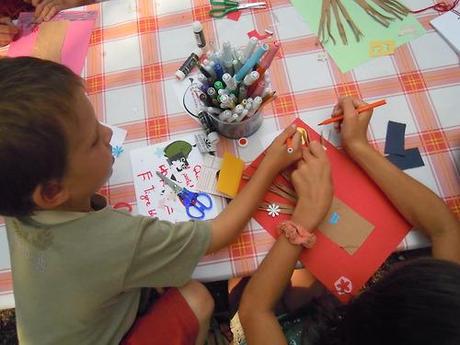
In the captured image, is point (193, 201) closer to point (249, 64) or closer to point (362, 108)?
point (249, 64)

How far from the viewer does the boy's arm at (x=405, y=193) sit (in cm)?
79

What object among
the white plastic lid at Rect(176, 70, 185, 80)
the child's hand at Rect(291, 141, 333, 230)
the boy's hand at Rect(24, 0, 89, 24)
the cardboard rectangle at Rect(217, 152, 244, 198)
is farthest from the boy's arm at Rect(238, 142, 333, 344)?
the boy's hand at Rect(24, 0, 89, 24)

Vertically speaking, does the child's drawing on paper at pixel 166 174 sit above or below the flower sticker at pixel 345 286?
above

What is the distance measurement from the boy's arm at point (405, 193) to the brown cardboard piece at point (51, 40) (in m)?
Answer: 0.73

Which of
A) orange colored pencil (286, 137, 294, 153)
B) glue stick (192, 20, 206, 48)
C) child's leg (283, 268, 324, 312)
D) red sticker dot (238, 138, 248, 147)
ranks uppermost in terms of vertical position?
glue stick (192, 20, 206, 48)

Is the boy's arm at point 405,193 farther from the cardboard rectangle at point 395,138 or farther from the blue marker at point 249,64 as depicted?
the blue marker at point 249,64

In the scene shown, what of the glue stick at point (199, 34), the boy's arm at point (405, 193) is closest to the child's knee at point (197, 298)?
the boy's arm at point (405, 193)

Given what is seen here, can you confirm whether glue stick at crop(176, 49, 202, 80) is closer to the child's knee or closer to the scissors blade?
the scissors blade

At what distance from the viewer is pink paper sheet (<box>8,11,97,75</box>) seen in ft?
3.44

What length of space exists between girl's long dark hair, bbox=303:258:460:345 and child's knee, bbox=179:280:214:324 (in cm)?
28

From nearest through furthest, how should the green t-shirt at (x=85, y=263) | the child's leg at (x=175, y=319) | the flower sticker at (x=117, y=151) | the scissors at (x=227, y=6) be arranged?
the green t-shirt at (x=85, y=263), the child's leg at (x=175, y=319), the flower sticker at (x=117, y=151), the scissors at (x=227, y=6)

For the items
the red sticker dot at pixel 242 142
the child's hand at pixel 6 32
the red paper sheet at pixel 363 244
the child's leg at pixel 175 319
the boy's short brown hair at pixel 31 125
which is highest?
the child's hand at pixel 6 32

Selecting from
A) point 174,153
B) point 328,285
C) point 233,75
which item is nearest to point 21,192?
point 174,153

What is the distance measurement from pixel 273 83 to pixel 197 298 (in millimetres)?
505
